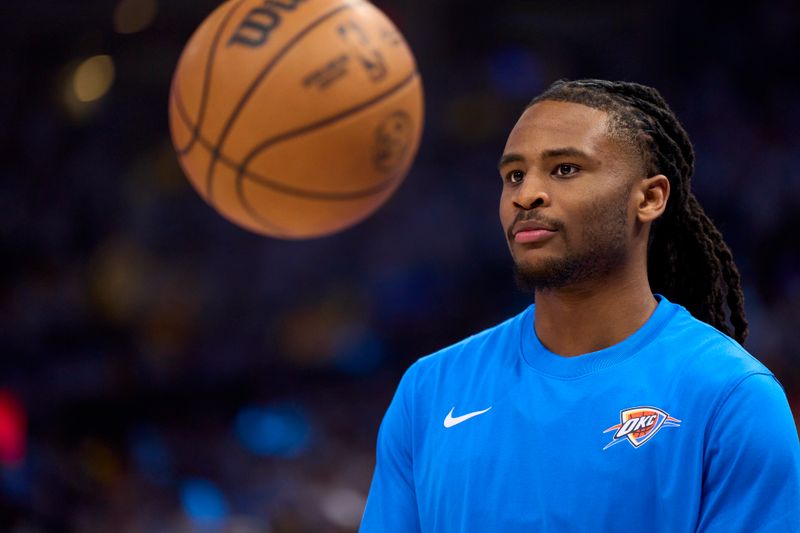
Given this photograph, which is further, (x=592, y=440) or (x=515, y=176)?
(x=515, y=176)

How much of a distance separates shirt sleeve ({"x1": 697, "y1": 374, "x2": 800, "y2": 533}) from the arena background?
17.5 feet

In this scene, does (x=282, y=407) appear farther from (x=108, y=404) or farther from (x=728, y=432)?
(x=728, y=432)

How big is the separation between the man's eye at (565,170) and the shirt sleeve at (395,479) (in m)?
0.49

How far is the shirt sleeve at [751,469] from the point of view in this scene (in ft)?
4.88

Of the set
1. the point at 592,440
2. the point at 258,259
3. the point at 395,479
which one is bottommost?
the point at 395,479

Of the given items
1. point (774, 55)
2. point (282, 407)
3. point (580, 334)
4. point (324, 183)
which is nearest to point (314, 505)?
point (282, 407)

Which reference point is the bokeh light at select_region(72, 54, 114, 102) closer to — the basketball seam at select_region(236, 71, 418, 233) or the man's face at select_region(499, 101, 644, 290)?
the basketball seam at select_region(236, 71, 418, 233)

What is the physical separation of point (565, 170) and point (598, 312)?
257 mm

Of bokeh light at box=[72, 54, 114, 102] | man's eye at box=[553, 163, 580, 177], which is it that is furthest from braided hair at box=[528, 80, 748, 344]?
bokeh light at box=[72, 54, 114, 102]

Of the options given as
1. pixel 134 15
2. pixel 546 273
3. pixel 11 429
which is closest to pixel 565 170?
pixel 546 273

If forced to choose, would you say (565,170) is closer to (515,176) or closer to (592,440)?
(515,176)

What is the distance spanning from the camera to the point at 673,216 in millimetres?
1995

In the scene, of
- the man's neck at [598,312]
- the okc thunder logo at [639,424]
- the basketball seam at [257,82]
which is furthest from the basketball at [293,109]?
the okc thunder logo at [639,424]

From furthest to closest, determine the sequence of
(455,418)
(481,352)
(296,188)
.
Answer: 1. (296,188)
2. (481,352)
3. (455,418)
